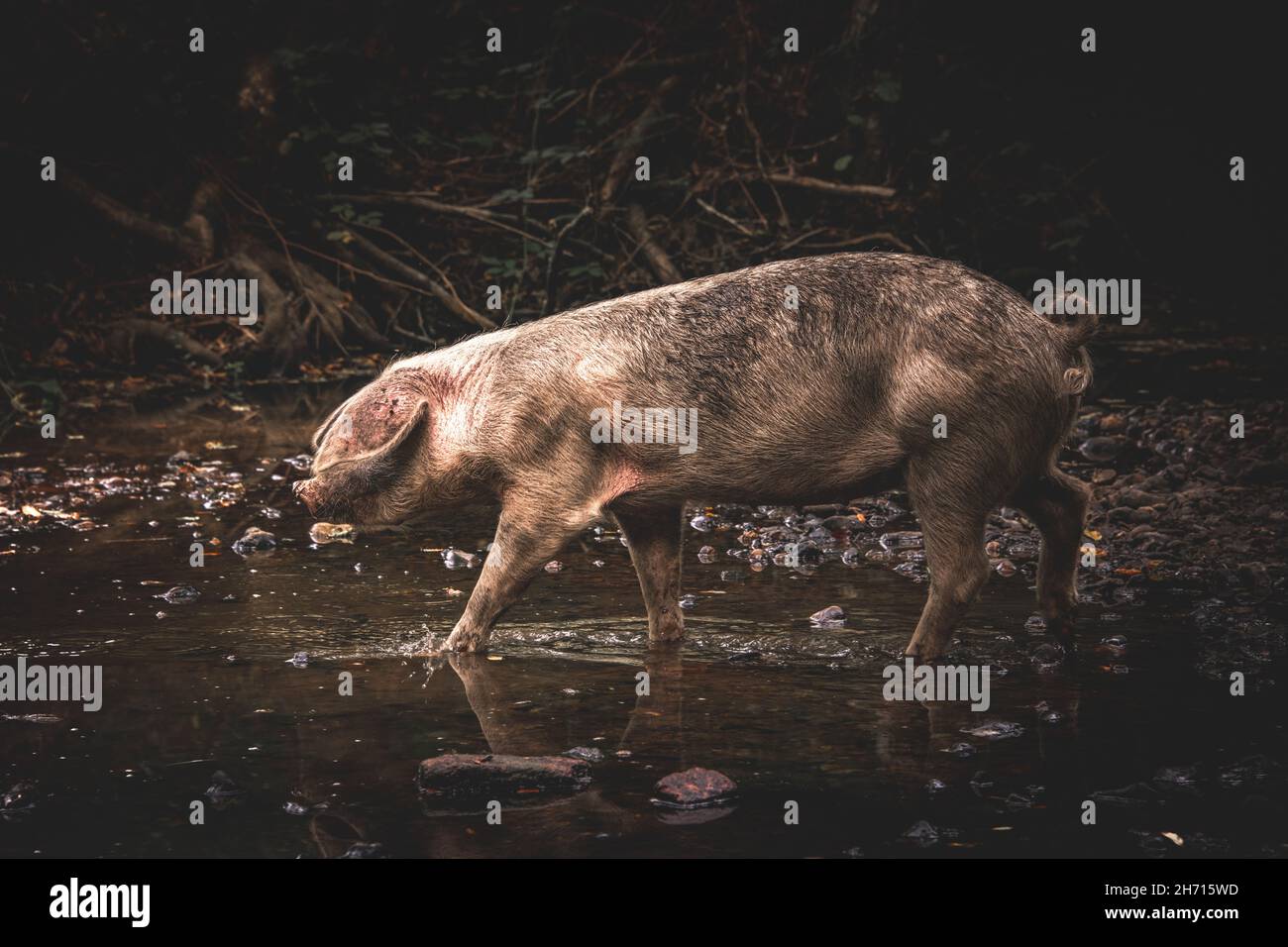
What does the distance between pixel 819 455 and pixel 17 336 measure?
34.8 feet

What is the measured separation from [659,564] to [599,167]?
10.1m

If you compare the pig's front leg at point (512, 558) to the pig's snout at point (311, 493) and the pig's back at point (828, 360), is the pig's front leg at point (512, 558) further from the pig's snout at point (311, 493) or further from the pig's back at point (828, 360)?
the pig's snout at point (311, 493)

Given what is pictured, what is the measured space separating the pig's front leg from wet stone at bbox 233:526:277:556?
251cm

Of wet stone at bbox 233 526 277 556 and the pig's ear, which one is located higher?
the pig's ear

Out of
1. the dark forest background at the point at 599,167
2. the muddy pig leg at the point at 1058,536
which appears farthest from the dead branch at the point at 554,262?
the muddy pig leg at the point at 1058,536

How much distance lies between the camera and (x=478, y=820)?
16.3 feet

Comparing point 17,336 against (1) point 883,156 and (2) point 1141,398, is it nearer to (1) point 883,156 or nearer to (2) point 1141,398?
(1) point 883,156

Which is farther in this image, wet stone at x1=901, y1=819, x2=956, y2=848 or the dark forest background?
the dark forest background

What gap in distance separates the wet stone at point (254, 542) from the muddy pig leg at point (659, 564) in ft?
8.76

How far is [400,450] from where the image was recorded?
7273 mm

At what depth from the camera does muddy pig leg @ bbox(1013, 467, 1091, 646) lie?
6938 millimetres

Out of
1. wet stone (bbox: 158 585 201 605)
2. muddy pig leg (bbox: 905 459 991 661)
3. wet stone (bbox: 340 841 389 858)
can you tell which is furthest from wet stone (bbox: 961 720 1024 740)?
wet stone (bbox: 158 585 201 605)

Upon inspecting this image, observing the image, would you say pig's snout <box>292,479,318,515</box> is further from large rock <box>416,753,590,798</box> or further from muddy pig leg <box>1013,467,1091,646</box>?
muddy pig leg <box>1013,467,1091,646</box>

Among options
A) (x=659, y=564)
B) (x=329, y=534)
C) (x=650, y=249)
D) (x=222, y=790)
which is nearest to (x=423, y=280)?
(x=650, y=249)
